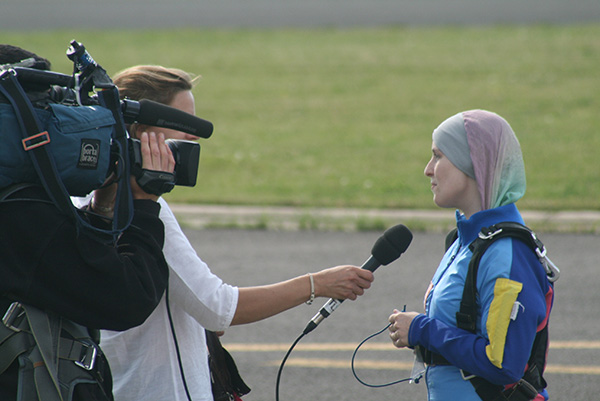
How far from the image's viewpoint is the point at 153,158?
231 centimetres

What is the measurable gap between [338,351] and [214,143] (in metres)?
7.30

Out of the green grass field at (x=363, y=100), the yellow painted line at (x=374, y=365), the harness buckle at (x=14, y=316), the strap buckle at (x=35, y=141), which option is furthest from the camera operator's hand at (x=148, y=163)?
the green grass field at (x=363, y=100)

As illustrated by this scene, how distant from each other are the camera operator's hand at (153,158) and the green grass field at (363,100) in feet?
22.6

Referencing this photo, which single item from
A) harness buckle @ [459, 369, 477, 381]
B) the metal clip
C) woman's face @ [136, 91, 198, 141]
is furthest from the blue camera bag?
the metal clip

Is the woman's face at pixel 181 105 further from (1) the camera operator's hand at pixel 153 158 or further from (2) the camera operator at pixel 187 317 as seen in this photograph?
(1) the camera operator's hand at pixel 153 158

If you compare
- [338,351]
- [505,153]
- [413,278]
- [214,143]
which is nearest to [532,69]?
[214,143]

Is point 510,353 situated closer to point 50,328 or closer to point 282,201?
point 50,328

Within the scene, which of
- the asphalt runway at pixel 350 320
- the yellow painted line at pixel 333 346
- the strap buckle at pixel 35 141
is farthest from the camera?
the yellow painted line at pixel 333 346

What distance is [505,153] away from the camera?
267 centimetres

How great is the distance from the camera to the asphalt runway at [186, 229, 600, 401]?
194 inches

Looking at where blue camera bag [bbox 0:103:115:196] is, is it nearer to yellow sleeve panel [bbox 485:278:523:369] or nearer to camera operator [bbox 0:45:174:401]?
camera operator [bbox 0:45:174:401]

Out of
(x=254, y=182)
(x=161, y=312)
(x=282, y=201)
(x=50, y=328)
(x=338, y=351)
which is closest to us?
(x=50, y=328)

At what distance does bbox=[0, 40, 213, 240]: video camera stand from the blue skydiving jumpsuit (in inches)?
39.9

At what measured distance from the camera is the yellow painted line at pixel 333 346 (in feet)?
18.0
